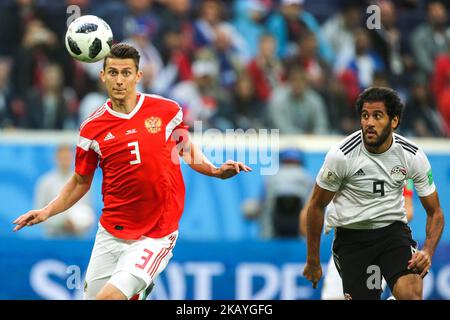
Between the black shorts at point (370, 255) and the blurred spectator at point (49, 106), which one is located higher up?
the blurred spectator at point (49, 106)

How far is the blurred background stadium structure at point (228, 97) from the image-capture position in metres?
12.0

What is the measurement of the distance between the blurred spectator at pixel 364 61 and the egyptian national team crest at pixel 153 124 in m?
7.09

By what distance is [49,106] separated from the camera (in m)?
13.9

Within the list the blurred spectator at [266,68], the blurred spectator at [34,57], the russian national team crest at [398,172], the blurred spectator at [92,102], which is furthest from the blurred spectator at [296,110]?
the russian national team crest at [398,172]

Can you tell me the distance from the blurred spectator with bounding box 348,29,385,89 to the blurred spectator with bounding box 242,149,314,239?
220 cm

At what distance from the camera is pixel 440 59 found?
50.1 ft

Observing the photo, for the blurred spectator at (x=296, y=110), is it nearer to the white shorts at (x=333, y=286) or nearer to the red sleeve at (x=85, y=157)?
the white shorts at (x=333, y=286)

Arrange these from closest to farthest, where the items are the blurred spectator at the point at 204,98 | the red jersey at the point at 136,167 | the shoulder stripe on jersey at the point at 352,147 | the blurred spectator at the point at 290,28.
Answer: the shoulder stripe on jersey at the point at 352,147
the red jersey at the point at 136,167
the blurred spectator at the point at 204,98
the blurred spectator at the point at 290,28

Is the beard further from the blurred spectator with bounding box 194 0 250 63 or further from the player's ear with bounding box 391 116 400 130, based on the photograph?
the blurred spectator with bounding box 194 0 250 63
